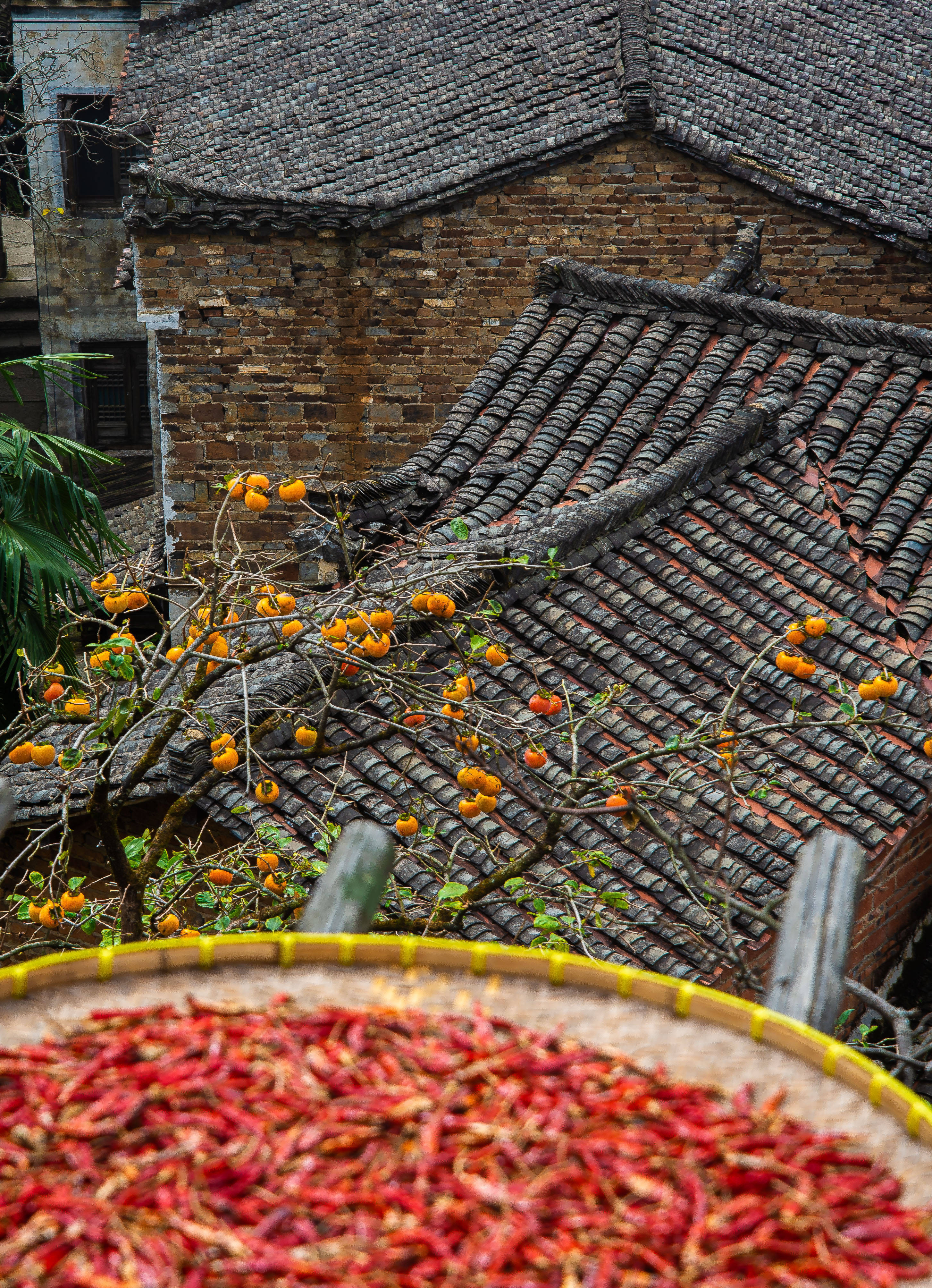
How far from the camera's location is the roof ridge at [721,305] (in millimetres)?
7387

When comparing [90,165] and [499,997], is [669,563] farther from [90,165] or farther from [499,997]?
[90,165]

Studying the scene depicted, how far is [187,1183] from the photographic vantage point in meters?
1.98

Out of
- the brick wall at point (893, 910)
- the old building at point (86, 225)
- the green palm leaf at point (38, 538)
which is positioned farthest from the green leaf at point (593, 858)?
the old building at point (86, 225)

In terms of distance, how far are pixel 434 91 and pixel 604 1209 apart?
523 inches

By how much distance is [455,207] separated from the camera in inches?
471

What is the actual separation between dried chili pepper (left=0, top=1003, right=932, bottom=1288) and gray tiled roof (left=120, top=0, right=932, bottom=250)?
10806 millimetres

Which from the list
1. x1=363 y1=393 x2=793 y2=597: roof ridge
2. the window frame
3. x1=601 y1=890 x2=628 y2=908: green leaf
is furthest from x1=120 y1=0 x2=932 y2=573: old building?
x1=601 y1=890 x2=628 y2=908: green leaf

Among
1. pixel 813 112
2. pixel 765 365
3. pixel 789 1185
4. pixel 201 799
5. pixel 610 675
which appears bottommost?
pixel 201 799

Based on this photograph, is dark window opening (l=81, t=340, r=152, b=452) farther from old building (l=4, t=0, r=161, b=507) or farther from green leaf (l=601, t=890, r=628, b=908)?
green leaf (l=601, t=890, r=628, b=908)

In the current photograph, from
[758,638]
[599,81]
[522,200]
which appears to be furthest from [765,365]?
[599,81]

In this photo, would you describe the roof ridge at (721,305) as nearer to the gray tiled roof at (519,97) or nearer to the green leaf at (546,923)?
the gray tiled roof at (519,97)

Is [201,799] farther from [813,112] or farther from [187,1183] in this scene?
[813,112]

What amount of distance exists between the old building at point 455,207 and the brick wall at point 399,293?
0.02m

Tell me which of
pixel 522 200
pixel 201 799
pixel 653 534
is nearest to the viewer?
pixel 201 799
